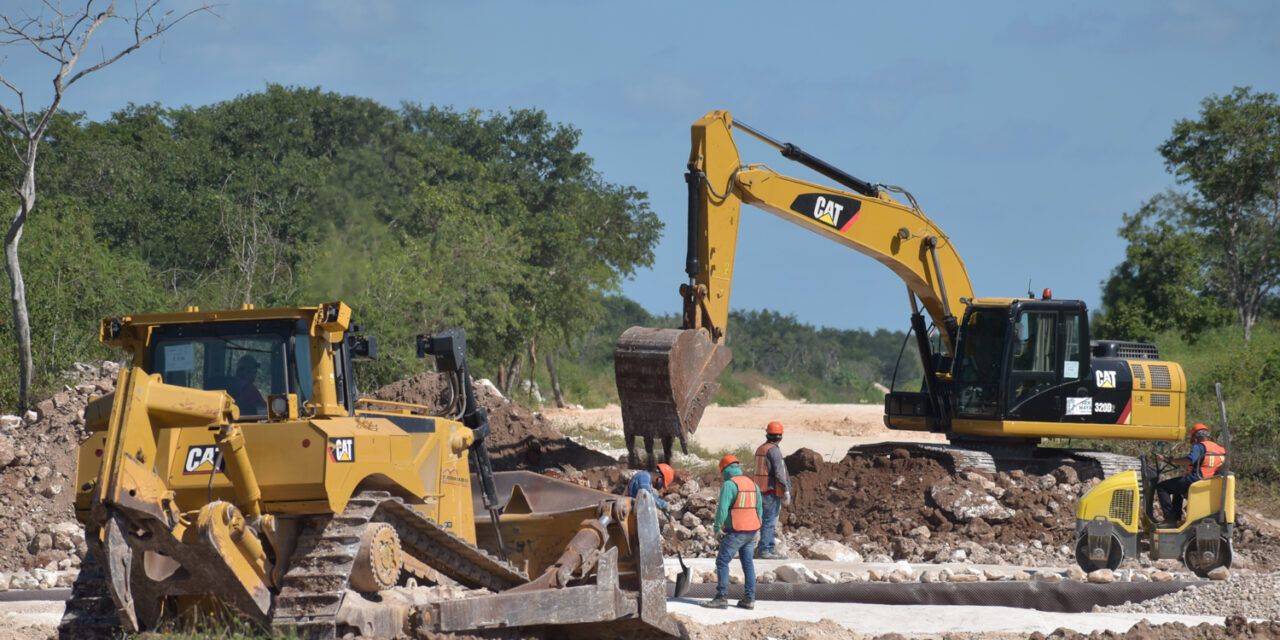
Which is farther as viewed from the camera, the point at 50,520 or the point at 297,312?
the point at 50,520

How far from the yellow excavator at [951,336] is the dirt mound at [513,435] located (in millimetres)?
3376

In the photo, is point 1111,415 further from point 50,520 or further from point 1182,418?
point 50,520

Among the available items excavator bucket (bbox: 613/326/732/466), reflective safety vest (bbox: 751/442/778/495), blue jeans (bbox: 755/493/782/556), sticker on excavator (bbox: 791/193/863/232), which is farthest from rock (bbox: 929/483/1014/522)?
Answer: sticker on excavator (bbox: 791/193/863/232)

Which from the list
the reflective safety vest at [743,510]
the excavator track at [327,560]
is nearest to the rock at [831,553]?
the reflective safety vest at [743,510]

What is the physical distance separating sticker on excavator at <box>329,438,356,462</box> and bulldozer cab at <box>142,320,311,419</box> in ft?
2.05

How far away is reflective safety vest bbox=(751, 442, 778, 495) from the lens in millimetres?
13703

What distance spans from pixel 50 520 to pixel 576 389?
3083 centimetres

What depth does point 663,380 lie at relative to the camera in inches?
575

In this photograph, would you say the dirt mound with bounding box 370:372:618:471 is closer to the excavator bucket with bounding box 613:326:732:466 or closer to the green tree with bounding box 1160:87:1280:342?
the excavator bucket with bounding box 613:326:732:466

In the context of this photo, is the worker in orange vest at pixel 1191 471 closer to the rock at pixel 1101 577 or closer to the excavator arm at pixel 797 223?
the rock at pixel 1101 577

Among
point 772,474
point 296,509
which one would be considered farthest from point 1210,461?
point 296,509

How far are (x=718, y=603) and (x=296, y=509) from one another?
5.02 m

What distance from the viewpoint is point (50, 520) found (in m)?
15.7

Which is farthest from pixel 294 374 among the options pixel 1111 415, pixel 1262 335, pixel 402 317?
pixel 1262 335
